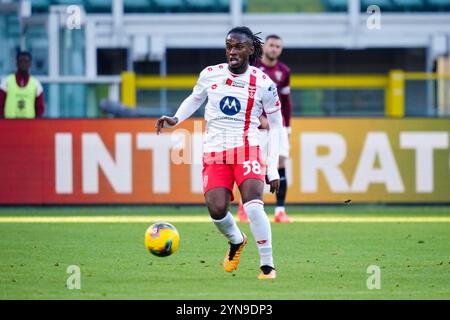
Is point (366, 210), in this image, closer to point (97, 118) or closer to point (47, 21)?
point (97, 118)

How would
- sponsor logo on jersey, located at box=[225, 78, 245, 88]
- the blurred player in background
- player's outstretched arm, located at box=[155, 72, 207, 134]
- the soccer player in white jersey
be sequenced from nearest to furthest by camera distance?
1. the soccer player in white jersey
2. sponsor logo on jersey, located at box=[225, 78, 245, 88]
3. player's outstretched arm, located at box=[155, 72, 207, 134]
4. the blurred player in background

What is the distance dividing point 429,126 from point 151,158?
416cm

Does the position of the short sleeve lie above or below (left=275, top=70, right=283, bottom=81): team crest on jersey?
below

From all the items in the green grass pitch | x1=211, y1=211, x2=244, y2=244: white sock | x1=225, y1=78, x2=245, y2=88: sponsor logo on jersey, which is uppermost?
x1=225, y1=78, x2=245, y2=88: sponsor logo on jersey

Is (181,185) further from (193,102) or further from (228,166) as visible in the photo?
(228,166)

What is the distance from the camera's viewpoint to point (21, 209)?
1919 centimetres

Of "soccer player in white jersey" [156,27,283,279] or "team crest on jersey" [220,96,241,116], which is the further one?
"team crest on jersey" [220,96,241,116]

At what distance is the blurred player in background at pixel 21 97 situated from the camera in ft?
64.4

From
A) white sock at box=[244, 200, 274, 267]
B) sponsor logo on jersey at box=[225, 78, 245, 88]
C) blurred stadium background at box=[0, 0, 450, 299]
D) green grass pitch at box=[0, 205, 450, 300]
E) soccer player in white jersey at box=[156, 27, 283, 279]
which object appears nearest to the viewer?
green grass pitch at box=[0, 205, 450, 300]

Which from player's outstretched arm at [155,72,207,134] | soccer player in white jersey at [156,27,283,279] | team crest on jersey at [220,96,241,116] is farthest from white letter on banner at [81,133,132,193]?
team crest on jersey at [220,96,241,116]

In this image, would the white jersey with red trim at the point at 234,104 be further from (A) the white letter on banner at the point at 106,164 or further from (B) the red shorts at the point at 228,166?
(A) the white letter on banner at the point at 106,164

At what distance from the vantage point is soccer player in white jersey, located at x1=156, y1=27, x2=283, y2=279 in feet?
34.2

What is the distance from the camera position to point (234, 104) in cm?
1056

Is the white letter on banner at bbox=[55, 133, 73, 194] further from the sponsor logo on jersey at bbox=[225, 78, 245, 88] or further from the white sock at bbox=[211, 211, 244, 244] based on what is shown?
the sponsor logo on jersey at bbox=[225, 78, 245, 88]
